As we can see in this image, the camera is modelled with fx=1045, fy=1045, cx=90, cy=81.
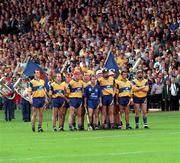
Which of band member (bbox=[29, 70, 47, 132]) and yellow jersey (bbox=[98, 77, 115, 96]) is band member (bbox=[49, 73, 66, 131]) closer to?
band member (bbox=[29, 70, 47, 132])

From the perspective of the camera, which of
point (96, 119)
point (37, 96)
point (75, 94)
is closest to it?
point (37, 96)

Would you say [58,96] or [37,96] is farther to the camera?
[58,96]

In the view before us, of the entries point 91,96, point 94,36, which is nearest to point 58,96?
point 91,96

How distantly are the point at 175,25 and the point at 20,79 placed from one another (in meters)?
8.03

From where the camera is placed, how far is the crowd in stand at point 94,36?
44.9m

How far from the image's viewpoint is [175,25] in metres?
47.0

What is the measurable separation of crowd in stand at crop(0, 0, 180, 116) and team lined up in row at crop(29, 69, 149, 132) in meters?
3.21

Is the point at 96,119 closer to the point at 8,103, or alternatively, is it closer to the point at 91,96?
the point at 91,96

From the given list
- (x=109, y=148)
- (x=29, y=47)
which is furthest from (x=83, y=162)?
(x=29, y=47)

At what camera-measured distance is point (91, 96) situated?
33.8m

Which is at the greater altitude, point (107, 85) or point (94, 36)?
point (94, 36)

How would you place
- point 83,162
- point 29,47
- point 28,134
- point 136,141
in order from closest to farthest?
point 83,162
point 136,141
point 28,134
point 29,47

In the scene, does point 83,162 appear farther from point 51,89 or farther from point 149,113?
→ point 149,113

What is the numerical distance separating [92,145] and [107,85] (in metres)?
7.36
